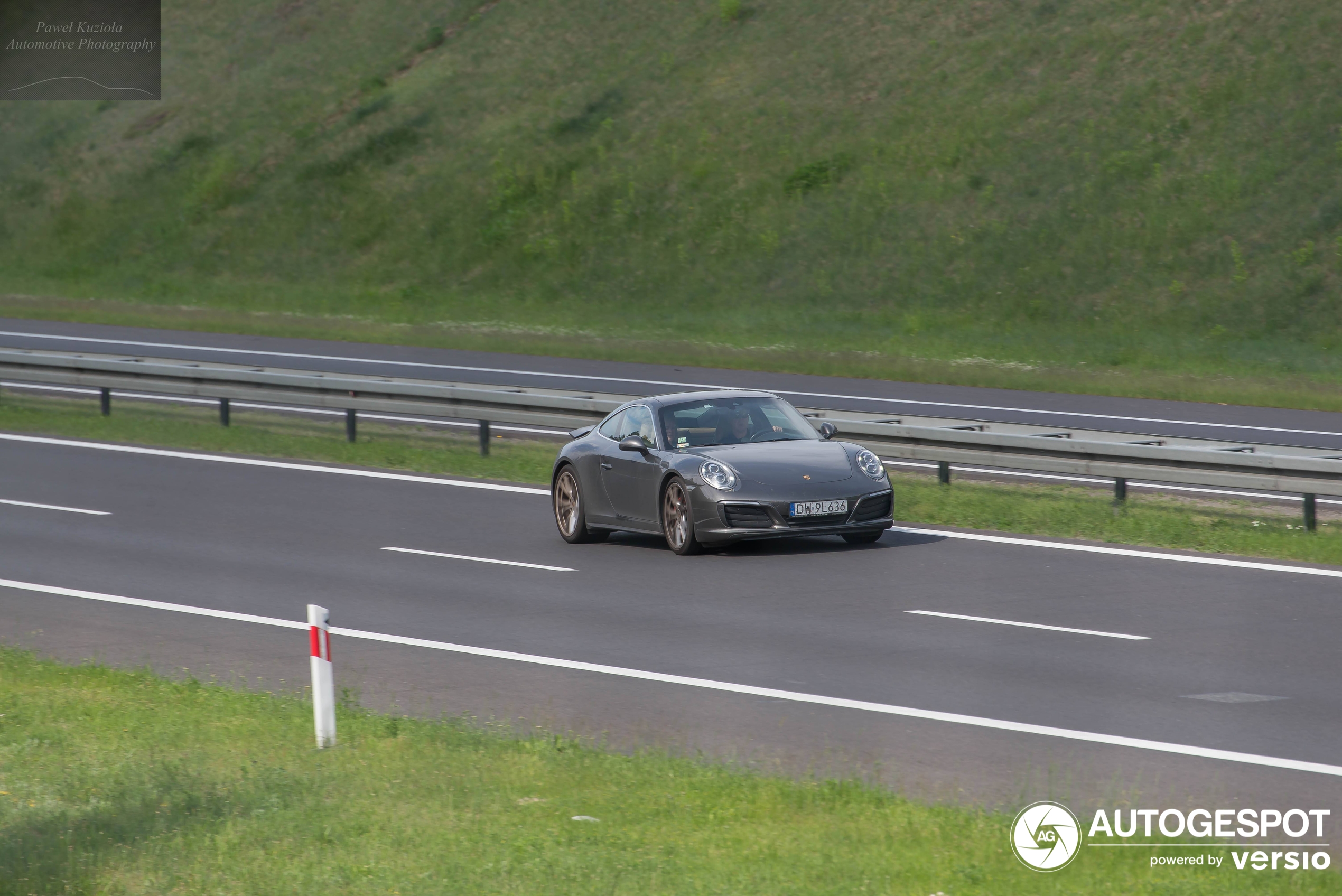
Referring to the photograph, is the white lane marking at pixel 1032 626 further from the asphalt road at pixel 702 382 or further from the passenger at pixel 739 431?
the asphalt road at pixel 702 382

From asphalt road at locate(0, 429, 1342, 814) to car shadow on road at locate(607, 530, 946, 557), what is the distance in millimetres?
72

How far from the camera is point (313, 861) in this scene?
6.62 m

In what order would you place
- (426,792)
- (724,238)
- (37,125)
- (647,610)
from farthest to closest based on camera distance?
(37,125), (724,238), (647,610), (426,792)

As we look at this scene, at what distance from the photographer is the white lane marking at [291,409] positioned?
25.4 metres

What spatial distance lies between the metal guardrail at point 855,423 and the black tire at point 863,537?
2.71 meters

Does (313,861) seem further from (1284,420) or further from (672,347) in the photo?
(672,347)

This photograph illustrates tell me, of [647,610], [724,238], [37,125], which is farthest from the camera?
[37,125]

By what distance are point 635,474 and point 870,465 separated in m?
2.17

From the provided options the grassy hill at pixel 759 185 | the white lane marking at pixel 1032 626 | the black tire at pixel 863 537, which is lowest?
the white lane marking at pixel 1032 626

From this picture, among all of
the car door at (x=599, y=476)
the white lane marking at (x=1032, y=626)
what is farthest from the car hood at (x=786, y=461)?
the white lane marking at (x=1032, y=626)

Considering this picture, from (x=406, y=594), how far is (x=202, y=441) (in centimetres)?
1160

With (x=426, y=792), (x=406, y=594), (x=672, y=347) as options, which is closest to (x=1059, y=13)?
(x=672, y=347)

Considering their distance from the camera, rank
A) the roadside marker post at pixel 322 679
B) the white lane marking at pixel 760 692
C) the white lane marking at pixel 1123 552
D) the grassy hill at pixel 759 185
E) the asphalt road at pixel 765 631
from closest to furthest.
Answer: the roadside marker post at pixel 322 679
the white lane marking at pixel 760 692
the asphalt road at pixel 765 631
the white lane marking at pixel 1123 552
the grassy hill at pixel 759 185

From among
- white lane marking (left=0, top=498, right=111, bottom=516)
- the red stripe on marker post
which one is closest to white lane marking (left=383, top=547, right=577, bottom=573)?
white lane marking (left=0, top=498, right=111, bottom=516)
